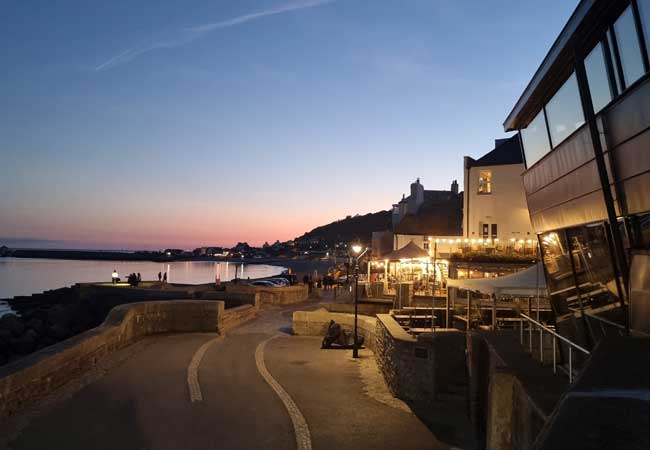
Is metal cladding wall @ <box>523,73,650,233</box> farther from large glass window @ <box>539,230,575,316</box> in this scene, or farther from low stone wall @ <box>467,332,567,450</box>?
low stone wall @ <box>467,332,567,450</box>

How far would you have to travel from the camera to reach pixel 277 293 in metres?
32.2

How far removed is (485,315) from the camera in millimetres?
18531

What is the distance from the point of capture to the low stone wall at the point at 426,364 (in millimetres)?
13023

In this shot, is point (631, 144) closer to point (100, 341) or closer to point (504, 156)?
point (100, 341)

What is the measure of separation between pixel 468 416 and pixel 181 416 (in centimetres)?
716

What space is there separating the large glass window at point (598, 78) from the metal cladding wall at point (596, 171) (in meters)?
0.24

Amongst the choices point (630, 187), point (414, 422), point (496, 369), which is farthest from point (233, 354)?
point (630, 187)

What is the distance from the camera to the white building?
27055 millimetres

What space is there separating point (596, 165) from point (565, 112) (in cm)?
179

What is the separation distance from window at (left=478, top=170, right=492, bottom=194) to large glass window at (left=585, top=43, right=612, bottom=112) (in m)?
20.4

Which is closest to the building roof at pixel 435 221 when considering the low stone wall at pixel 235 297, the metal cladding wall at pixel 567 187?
the low stone wall at pixel 235 297

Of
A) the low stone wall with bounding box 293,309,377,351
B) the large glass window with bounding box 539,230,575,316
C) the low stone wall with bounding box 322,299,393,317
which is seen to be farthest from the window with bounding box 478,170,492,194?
the large glass window with bounding box 539,230,575,316

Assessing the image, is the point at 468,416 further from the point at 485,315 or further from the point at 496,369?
the point at 485,315

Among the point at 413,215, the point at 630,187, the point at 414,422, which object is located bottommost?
the point at 414,422
